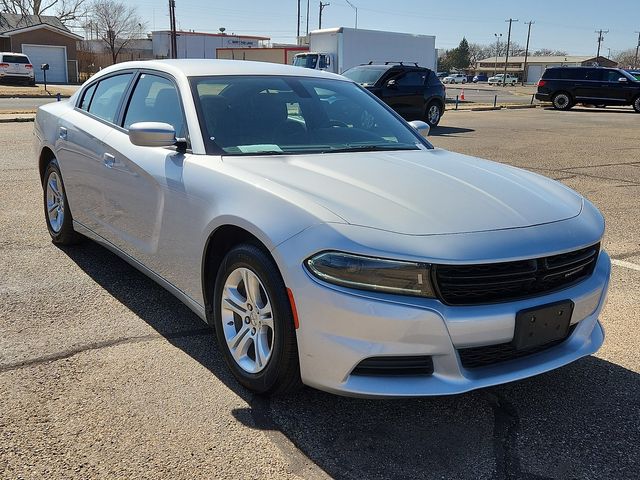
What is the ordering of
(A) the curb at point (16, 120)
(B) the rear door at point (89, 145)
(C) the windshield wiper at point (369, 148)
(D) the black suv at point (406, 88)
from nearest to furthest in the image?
(C) the windshield wiper at point (369, 148) → (B) the rear door at point (89, 145) → (A) the curb at point (16, 120) → (D) the black suv at point (406, 88)

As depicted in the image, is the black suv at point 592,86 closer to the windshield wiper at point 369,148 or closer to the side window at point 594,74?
the side window at point 594,74

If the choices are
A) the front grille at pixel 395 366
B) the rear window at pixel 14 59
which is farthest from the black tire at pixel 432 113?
the rear window at pixel 14 59

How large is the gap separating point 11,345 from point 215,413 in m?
1.44

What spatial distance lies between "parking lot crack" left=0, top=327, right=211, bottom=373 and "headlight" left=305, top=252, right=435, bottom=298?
155 cm

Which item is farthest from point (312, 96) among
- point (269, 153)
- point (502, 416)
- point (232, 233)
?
point (502, 416)

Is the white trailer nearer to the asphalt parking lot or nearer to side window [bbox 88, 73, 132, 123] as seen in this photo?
side window [bbox 88, 73, 132, 123]

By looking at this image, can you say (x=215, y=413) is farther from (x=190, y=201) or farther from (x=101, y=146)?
(x=101, y=146)

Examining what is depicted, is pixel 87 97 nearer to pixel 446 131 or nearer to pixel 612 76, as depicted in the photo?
pixel 446 131

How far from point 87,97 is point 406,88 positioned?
44.7 feet

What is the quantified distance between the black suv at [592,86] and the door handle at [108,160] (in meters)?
27.3

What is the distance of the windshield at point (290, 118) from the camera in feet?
11.8

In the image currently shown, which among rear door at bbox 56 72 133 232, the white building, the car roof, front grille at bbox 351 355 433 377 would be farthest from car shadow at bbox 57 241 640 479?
the white building

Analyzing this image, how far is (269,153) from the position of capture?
3486 mm

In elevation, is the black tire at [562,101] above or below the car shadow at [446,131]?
above
